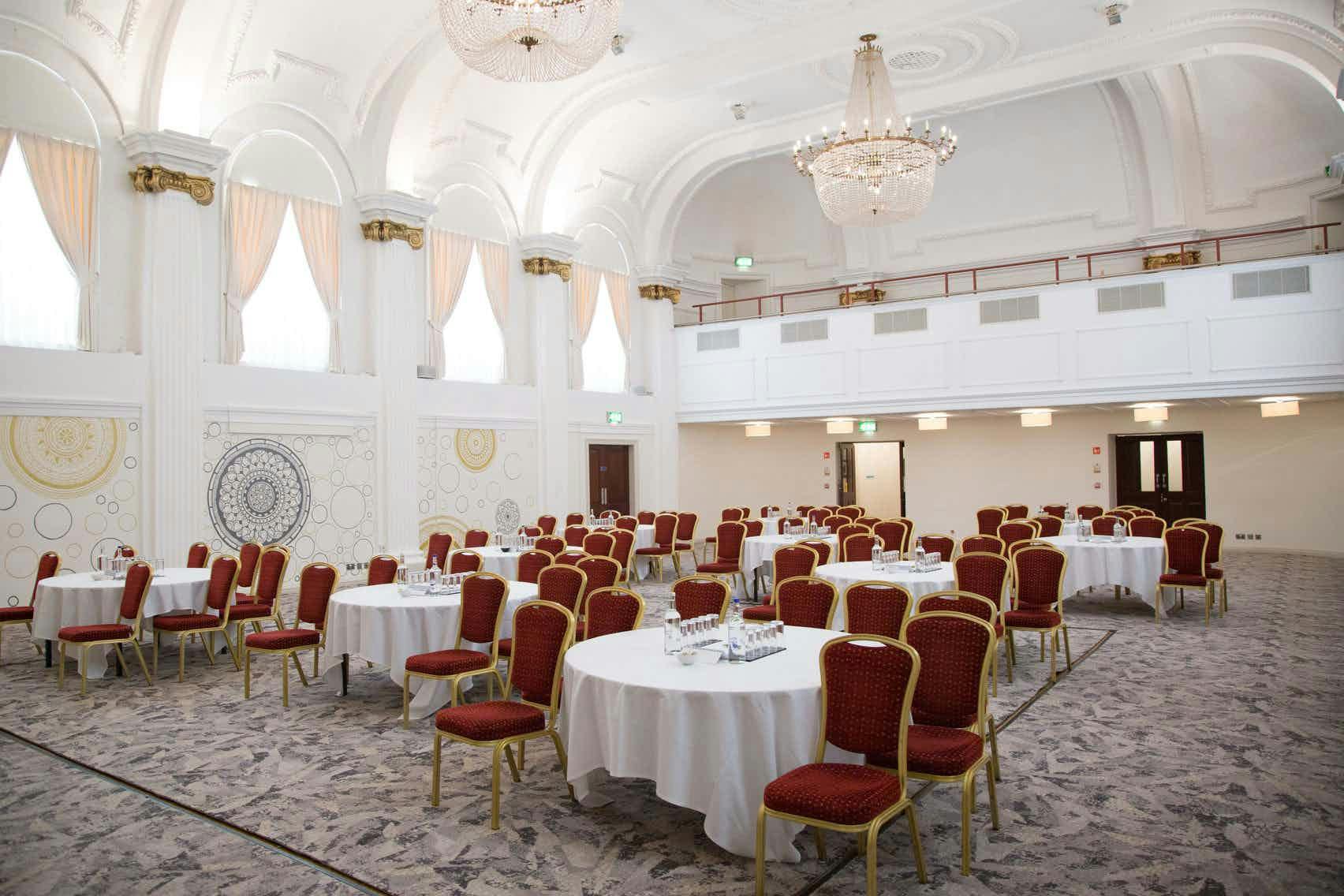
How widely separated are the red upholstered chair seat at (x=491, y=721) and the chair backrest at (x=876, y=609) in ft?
6.11

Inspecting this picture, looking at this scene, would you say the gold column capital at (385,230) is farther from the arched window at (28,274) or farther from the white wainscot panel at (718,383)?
the white wainscot panel at (718,383)

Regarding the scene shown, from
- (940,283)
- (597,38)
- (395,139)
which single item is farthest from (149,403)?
(940,283)

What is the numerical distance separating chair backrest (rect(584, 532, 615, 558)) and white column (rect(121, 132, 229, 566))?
16.0 ft

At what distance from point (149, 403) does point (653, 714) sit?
A: 911cm

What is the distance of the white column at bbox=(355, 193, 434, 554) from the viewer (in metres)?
12.9

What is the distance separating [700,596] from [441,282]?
9.93 metres

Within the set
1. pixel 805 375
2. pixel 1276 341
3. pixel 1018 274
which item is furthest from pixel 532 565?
pixel 1018 274

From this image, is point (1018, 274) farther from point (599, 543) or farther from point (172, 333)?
point (172, 333)

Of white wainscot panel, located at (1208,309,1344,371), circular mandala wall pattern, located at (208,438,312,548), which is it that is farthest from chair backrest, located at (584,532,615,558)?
white wainscot panel, located at (1208,309,1344,371)

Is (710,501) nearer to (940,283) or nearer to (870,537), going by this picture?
(940,283)

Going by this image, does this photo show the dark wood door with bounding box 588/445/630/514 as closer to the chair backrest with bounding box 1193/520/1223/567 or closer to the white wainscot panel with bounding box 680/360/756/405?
the white wainscot panel with bounding box 680/360/756/405

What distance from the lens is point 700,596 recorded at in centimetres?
564

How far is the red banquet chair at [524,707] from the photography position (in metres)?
4.22

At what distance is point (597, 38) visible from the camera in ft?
22.5
